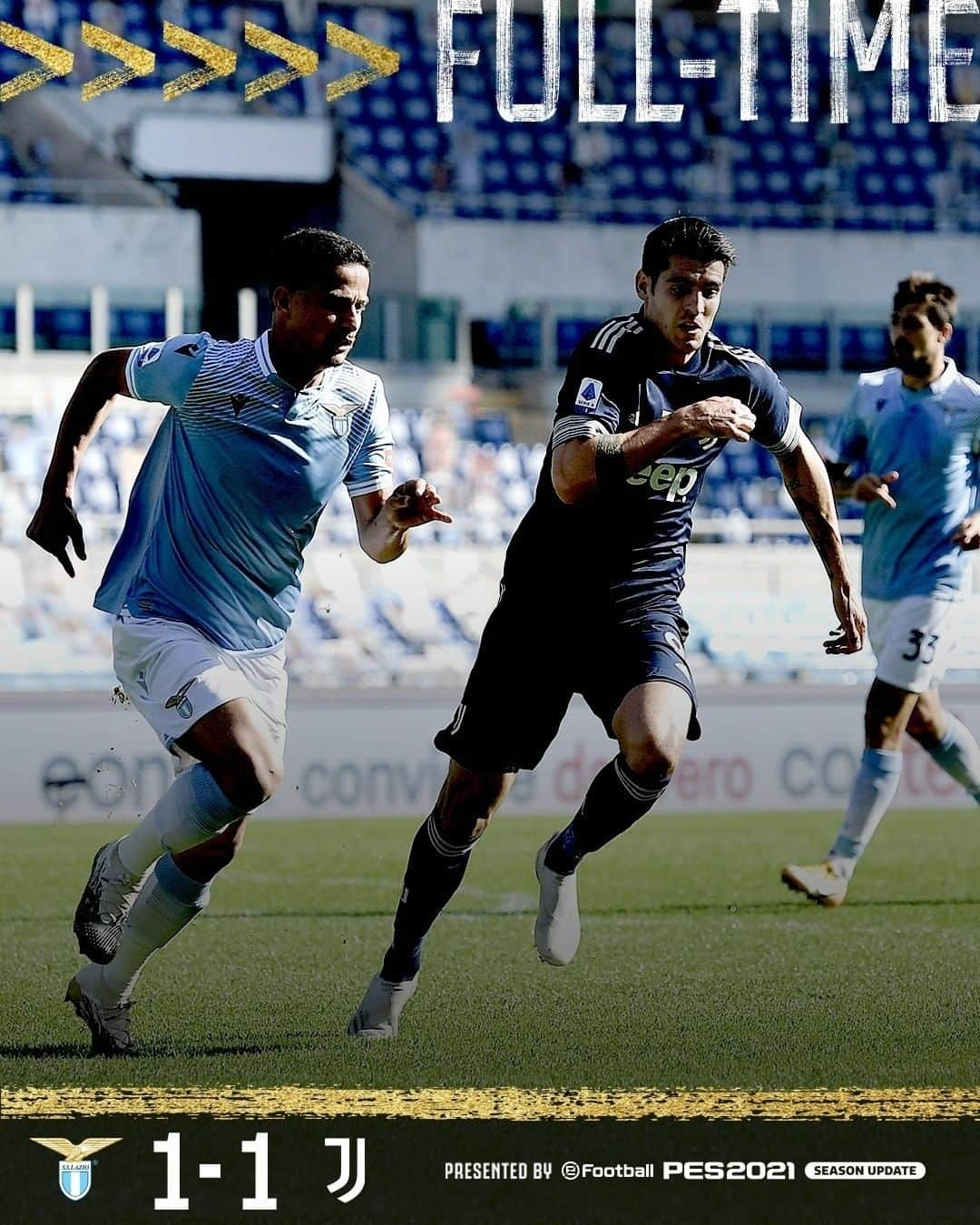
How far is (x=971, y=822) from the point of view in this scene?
10.6 m

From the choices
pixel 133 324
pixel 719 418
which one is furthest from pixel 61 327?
pixel 719 418

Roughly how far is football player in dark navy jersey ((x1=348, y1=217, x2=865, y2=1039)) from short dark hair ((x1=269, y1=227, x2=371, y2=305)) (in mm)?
574

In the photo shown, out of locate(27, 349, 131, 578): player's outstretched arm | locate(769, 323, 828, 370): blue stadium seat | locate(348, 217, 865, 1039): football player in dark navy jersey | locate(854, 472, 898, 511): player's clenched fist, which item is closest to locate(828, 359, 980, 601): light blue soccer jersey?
locate(854, 472, 898, 511): player's clenched fist

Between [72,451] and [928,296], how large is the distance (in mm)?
3381

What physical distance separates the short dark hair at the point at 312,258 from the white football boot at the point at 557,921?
1.53 meters

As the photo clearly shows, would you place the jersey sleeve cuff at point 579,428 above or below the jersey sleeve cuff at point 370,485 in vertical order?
above

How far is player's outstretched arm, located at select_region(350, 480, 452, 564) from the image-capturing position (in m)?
4.34

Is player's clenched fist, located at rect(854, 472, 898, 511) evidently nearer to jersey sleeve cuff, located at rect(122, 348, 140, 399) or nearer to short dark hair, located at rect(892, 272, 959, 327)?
short dark hair, located at rect(892, 272, 959, 327)

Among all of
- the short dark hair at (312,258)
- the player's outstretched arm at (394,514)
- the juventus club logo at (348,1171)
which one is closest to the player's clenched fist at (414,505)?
the player's outstretched arm at (394,514)

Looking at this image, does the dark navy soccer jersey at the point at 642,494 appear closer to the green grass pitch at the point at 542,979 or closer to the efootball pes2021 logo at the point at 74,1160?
the green grass pitch at the point at 542,979

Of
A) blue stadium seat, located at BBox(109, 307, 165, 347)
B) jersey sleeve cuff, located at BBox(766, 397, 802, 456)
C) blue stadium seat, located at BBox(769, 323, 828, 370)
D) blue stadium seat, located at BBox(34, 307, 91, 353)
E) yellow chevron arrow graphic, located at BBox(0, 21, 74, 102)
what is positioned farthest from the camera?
blue stadium seat, located at BBox(769, 323, 828, 370)

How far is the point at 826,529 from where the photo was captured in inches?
187

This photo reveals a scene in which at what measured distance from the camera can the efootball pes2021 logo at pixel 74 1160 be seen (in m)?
3.44

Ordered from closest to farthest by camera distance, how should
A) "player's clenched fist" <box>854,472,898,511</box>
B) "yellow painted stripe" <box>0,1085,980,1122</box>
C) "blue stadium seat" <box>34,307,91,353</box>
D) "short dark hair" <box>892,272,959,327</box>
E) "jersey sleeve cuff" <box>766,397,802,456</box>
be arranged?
"yellow painted stripe" <box>0,1085,980,1122</box> < "jersey sleeve cuff" <box>766,397,802,456</box> < "player's clenched fist" <box>854,472,898,511</box> < "short dark hair" <box>892,272,959,327</box> < "blue stadium seat" <box>34,307,91,353</box>
